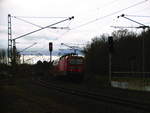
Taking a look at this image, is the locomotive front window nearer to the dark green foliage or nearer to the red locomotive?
the red locomotive

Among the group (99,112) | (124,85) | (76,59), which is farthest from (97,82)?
(99,112)

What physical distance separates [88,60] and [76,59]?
78.2 feet

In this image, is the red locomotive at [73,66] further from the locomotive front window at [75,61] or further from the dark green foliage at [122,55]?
the dark green foliage at [122,55]

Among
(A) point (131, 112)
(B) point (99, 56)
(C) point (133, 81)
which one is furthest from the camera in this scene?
(B) point (99, 56)

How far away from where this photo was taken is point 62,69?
131 ft

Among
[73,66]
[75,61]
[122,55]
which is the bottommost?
[73,66]

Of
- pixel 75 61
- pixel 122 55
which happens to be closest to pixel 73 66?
pixel 75 61

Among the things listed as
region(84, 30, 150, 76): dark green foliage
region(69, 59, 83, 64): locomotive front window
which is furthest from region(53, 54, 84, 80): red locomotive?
region(84, 30, 150, 76): dark green foliage

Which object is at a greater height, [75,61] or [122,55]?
[122,55]

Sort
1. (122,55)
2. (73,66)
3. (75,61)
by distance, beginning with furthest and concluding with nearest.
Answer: (122,55) → (75,61) → (73,66)

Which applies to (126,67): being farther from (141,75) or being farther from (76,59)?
(141,75)

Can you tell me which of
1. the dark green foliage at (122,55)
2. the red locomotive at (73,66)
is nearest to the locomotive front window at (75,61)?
the red locomotive at (73,66)

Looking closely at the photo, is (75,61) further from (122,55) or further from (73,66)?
(122,55)

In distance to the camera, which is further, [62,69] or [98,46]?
[98,46]
